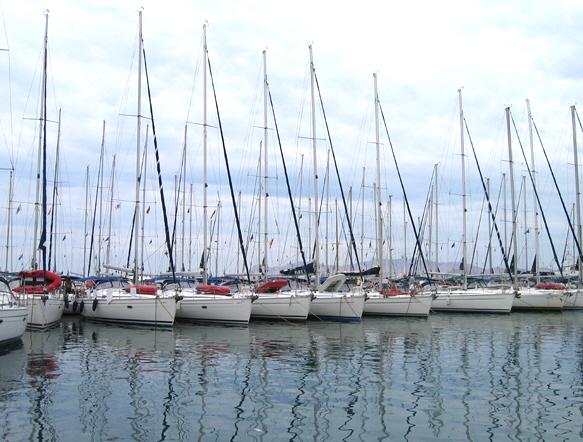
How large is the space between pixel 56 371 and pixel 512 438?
12.8 meters

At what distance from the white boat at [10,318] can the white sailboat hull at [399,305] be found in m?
21.3

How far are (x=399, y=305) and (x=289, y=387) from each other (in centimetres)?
2185

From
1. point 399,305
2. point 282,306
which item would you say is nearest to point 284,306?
point 282,306

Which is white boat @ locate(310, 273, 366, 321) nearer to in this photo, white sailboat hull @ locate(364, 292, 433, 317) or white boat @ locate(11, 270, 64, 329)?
white sailboat hull @ locate(364, 292, 433, 317)

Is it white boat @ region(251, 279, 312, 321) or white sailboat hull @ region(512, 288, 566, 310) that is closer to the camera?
white boat @ region(251, 279, 312, 321)

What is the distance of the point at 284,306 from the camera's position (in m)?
30.5

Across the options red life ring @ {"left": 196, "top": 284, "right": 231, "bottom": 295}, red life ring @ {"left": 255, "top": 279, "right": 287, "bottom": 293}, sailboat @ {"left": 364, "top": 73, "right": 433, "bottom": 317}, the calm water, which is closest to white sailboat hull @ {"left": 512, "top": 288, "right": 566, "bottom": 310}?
sailboat @ {"left": 364, "top": 73, "right": 433, "bottom": 317}

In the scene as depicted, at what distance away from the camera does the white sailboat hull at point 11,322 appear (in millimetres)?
19016

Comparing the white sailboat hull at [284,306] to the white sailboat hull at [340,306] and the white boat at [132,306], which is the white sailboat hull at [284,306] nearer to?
the white sailboat hull at [340,306]

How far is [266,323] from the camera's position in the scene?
98.8ft

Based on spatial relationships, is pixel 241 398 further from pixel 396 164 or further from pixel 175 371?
pixel 396 164

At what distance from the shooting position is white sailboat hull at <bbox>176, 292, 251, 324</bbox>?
1104 inches

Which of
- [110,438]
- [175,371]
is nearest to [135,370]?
[175,371]

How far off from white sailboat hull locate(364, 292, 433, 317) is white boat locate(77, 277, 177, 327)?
14.0 m
